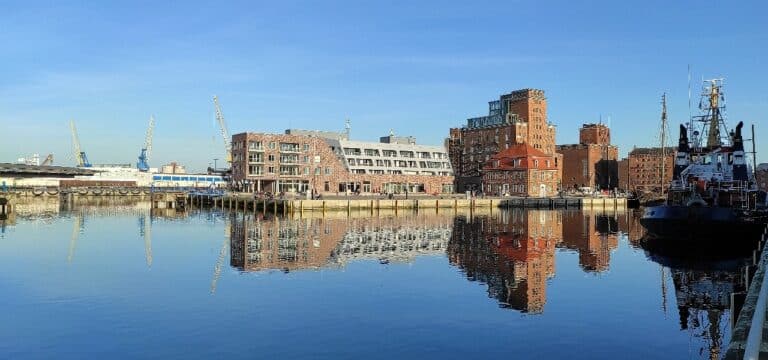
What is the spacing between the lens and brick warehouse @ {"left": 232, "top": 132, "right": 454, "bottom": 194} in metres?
138

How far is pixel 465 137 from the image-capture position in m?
194

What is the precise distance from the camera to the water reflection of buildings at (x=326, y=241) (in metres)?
43.7

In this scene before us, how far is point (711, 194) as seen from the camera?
59938 millimetres

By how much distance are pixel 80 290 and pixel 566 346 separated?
76.3 ft

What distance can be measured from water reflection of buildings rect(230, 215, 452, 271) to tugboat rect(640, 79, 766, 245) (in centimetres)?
2056

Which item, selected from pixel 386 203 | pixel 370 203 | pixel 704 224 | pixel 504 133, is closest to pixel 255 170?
pixel 370 203

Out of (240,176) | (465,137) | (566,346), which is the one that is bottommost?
(566,346)

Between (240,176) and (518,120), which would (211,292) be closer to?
(240,176)

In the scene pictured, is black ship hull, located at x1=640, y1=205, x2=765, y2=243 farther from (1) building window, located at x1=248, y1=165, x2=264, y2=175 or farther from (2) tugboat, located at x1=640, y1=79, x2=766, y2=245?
(1) building window, located at x1=248, y1=165, x2=264, y2=175

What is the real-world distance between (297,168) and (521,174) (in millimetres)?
53011

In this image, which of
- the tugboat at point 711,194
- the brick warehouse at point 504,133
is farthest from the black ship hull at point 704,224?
the brick warehouse at point 504,133

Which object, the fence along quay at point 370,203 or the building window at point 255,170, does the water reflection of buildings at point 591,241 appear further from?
the building window at point 255,170

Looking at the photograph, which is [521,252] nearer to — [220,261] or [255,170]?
[220,261]

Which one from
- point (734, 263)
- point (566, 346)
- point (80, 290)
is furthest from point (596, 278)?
point (80, 290)
